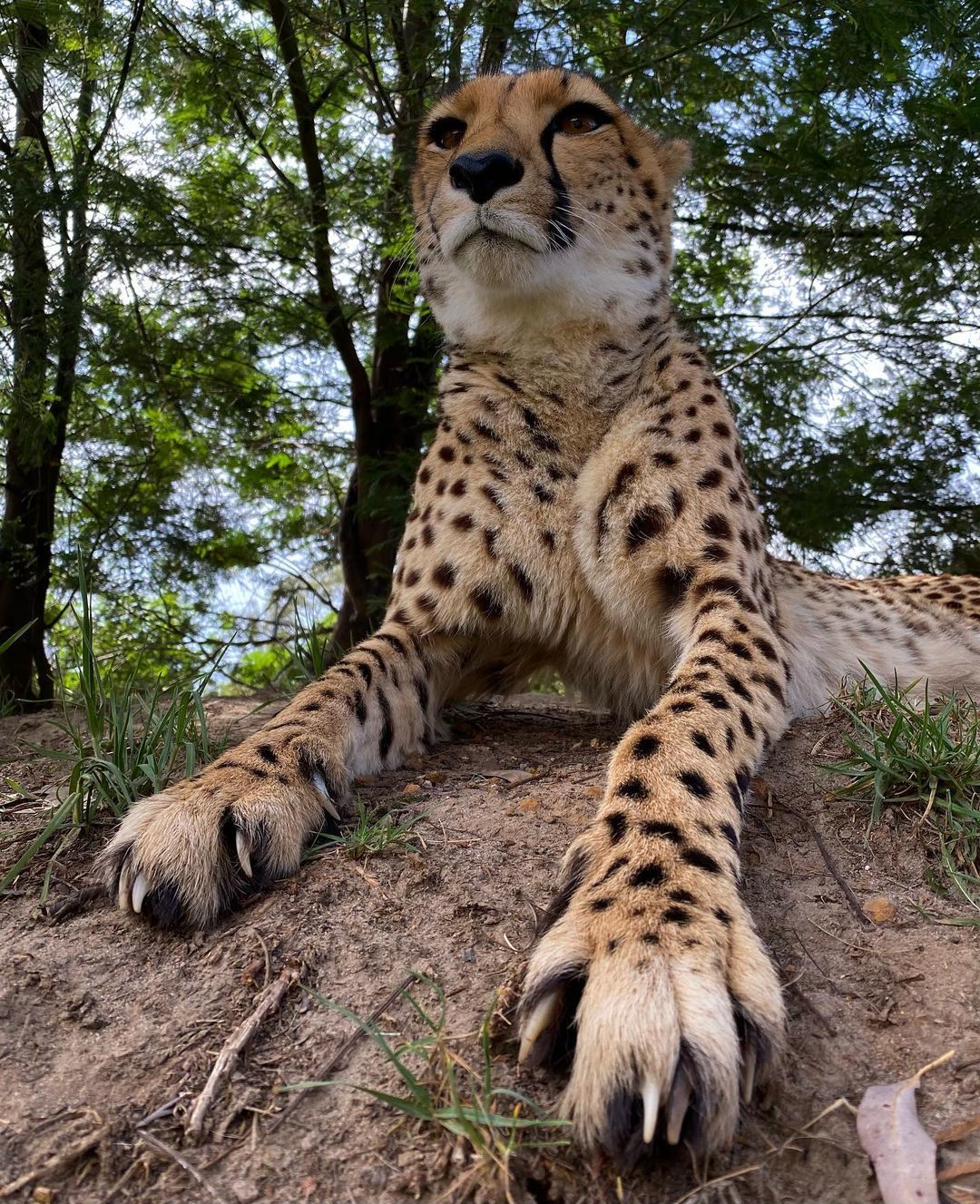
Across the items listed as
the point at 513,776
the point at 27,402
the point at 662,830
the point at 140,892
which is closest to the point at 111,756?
the point at 140,892

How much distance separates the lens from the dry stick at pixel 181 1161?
1.32 metres

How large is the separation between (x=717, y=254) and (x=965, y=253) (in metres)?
1.14

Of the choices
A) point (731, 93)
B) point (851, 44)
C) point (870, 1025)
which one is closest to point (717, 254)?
point (731, 93)

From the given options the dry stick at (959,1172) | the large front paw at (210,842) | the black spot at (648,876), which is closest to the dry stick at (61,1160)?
the large front paw at (210,842)

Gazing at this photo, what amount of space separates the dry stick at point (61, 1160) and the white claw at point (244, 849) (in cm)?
56

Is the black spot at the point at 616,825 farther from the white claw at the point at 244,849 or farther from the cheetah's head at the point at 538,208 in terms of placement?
the cheetah's head at the point at 538,208

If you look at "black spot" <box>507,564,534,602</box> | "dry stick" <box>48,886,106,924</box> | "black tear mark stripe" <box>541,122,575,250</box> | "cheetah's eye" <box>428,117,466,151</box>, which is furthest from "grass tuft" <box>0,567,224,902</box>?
"cheetah's eye" <box>428,117,466,151</box>

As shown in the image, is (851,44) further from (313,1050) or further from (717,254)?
(313,1050)

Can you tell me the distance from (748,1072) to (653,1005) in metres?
0.17

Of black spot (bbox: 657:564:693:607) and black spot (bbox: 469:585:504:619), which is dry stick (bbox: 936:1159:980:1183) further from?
black spot (bbox: 469:585:504:619)

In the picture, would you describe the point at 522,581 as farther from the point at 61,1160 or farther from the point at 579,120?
the point at 61,1160

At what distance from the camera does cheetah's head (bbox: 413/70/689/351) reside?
2.73 m

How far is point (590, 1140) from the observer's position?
1315mm

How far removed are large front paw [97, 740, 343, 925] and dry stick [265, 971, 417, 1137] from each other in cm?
41
